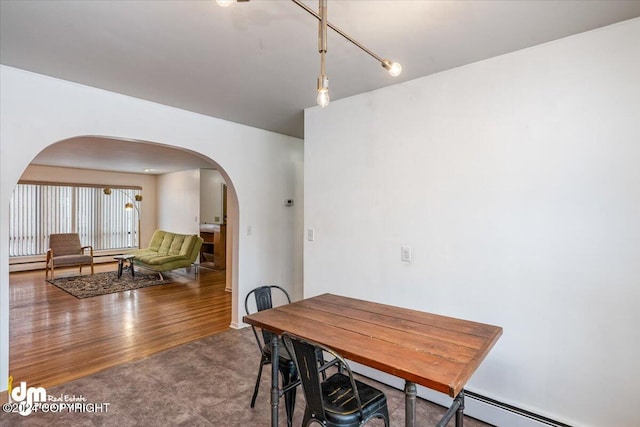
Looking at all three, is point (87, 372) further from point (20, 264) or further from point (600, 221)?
point (20, 264)

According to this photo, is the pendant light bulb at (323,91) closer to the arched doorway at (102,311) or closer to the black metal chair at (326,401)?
the black metal chair at (326,401)

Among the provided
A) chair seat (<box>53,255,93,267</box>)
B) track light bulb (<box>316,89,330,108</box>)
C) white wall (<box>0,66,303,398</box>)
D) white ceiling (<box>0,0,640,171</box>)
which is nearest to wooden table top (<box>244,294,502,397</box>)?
track light bulb (<box>316,89,330,108</box>)

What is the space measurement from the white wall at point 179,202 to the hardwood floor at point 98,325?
2.34 metres

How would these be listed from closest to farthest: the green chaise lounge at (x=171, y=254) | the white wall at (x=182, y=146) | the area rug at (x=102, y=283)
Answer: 1. the white wall at (x=182, y=146)
2. the area rug at (x=102, y=283)
3. the green chaise lounge at (x=171, y=254)

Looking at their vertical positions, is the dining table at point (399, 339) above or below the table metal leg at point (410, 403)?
above

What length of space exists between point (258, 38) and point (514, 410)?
115 inches

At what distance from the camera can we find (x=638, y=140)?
1775mm

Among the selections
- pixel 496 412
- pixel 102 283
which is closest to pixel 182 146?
pixel 496 412

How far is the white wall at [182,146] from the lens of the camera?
2369 mm

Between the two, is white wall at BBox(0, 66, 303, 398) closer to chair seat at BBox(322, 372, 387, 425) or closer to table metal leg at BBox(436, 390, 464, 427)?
chair seat at BBox(322, 372, 387, 425)

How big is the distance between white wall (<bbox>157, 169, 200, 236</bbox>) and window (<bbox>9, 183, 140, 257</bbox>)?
70 cm

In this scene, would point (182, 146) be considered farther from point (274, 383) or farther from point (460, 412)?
point (460, 412)

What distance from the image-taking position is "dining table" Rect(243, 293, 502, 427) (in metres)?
1.31

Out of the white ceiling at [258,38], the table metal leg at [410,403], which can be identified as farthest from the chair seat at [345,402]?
the white ceiling at [258,38]
